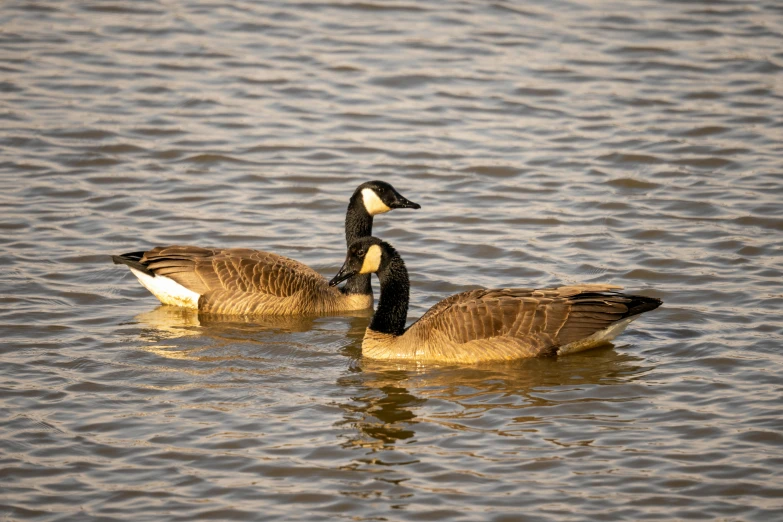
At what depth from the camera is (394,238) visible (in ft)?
46.8

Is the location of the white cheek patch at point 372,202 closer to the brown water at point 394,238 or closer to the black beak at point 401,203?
the black beak at point 401,203

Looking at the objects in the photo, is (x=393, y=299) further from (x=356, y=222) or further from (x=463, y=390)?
(x=356, y=222)

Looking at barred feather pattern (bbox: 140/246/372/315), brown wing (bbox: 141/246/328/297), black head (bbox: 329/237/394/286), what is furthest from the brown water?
black head (bbox: 329/237/394/286)

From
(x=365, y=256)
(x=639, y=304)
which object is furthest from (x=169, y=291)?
(x=639, y=304)

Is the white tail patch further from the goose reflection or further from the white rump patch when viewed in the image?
the white rump patch

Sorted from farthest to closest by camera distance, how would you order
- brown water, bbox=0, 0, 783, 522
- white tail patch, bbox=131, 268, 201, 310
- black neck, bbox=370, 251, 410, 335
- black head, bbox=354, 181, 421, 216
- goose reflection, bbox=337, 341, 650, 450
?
black head, bbox=354, 181, 421, 216 → white tail patch, bbox=131, 268, 201, 310 → black neck, bbox=370, 251, 410, 335 → goose reflection, bbox=337, 341, 650, 450 → brown water, bbox=0, 0, 783, 522

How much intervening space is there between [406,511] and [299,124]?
10505 mm

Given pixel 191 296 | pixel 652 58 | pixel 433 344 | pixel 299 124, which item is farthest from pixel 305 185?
pixel 652 58

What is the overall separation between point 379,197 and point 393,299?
6.61ft

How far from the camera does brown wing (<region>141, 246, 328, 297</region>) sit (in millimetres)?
12125

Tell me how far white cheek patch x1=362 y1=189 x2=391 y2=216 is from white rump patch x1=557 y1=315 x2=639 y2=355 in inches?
119

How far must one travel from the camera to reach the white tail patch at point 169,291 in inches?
477

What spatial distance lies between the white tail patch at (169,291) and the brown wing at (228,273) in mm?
58

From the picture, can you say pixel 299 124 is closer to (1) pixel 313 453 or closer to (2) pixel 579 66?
(2) pixel 579 66
